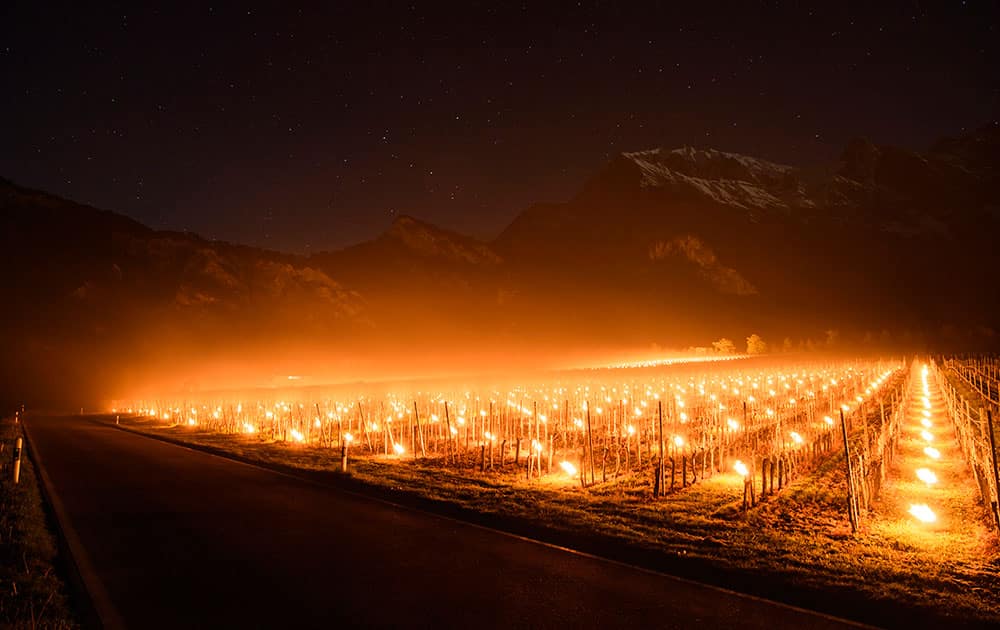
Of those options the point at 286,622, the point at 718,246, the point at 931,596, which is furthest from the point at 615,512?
the point at 718,246

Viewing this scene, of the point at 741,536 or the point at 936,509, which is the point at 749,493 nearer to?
the point at 741,536

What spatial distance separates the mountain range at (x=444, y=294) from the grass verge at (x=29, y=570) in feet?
252

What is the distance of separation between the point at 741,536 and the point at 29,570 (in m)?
10.8

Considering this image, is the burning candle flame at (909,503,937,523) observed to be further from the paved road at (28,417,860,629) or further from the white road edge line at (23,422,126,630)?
the white road edge line at (23,422,126,630)

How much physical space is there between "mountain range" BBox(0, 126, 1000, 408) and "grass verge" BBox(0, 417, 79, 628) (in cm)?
7671

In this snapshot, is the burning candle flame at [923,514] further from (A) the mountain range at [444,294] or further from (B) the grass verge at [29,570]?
(A) the mountain range at [444,294]

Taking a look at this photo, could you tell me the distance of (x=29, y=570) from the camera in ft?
25.9

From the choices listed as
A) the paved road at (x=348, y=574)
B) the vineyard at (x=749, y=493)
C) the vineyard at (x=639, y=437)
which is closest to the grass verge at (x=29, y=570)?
the paved road at (x=348, y=574)

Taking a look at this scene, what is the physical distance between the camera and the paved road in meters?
6.31

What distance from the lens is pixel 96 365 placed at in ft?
259

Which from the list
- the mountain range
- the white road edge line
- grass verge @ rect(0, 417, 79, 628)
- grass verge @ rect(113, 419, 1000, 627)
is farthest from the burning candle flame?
the mountain range

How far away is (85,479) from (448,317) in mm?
125463

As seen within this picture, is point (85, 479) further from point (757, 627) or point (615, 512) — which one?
point (757, 627)

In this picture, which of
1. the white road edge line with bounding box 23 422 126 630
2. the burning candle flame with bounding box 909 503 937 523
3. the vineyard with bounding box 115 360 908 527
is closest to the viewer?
the white road edge line with bounding box 23 422 126 630
